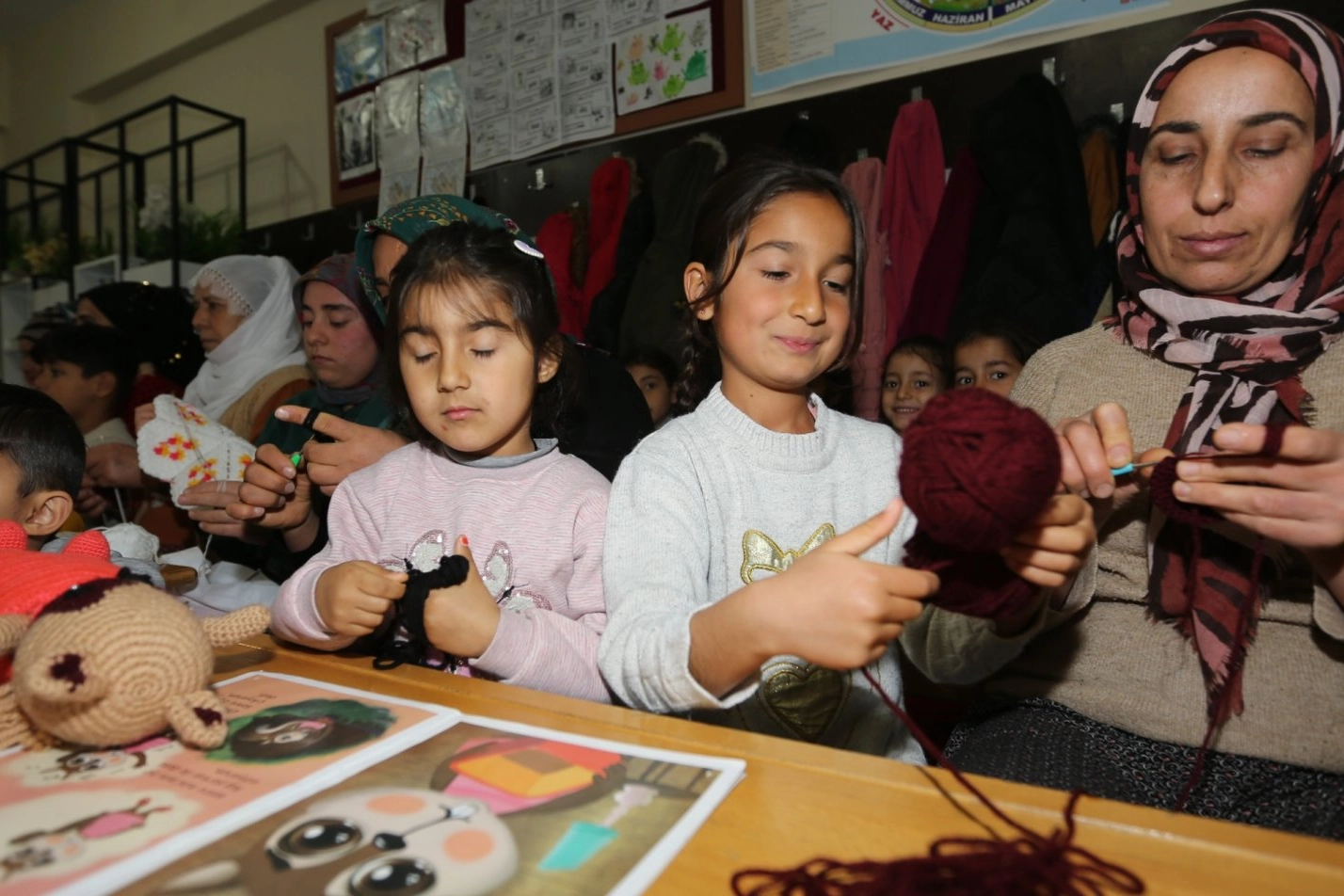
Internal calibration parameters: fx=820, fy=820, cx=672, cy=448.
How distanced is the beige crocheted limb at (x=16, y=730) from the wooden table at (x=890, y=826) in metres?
0.39

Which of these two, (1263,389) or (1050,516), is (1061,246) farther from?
(1050,516)

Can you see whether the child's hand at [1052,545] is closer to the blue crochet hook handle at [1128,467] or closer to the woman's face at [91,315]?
the blue crochet hook handle at [1128,467]

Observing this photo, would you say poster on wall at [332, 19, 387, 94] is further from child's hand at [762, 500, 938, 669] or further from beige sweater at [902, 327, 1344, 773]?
child's hand at [762, 500, 938, 669]

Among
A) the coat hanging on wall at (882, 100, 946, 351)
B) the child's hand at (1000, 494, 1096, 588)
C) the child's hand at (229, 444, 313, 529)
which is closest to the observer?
the child's hand at (1000, 494, 1096, 588)

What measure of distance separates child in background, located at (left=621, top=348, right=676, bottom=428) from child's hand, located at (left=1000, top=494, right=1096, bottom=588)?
2005 millimetres

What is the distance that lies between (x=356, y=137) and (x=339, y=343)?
7.54ft

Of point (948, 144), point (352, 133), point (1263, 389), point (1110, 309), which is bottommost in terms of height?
point (1263, 389)

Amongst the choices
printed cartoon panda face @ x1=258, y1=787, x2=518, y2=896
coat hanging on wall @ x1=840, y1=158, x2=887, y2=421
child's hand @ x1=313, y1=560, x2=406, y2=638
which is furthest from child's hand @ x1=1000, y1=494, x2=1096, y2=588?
coat hanging on wall @ x1=840, y1=158, x2=887, y2=421

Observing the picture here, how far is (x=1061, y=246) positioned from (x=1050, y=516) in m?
1.55

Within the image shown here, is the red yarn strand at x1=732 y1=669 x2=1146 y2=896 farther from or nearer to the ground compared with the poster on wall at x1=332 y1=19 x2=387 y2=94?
nearer to the ground

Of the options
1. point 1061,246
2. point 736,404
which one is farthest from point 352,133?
point 736,404

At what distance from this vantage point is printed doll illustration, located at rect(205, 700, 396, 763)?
584 mm

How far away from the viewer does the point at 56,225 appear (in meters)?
5.38

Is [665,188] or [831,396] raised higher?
[665,188]
